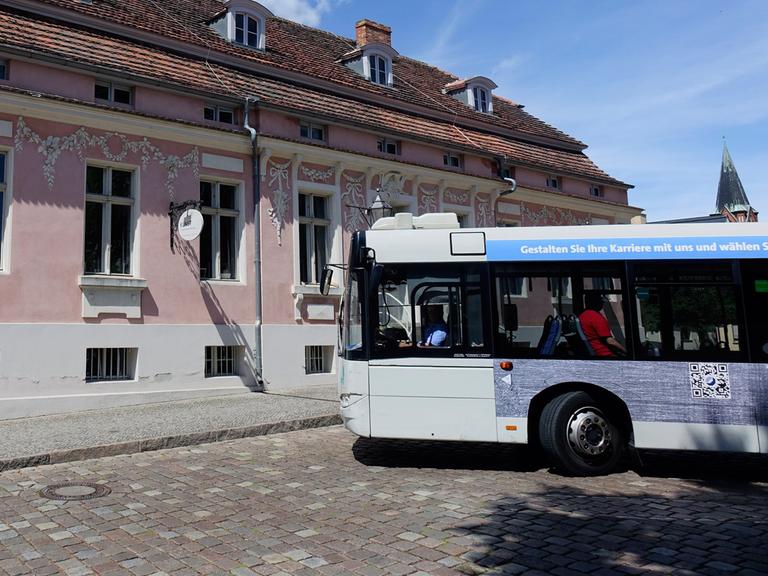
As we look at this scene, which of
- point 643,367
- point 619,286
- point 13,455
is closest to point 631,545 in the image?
point 643,367

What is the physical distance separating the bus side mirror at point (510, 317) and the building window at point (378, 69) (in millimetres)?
14554

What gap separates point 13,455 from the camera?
7.48 m

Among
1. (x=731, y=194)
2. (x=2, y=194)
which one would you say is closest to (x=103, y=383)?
(x=2, y=194)

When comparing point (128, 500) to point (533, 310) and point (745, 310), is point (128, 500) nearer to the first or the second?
point (533, 310)

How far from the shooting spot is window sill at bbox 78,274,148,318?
12.1 meters

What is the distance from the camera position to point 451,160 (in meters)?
19.5

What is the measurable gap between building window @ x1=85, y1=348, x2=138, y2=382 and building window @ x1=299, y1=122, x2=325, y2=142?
22.6ft

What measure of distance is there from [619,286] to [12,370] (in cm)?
1013

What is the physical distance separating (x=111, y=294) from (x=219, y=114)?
507 centimetres

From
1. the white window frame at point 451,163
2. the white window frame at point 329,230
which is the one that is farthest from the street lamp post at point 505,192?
the white window frame at point 329,230

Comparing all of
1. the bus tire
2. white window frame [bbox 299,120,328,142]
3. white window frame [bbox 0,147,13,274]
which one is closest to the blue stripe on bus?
the bus tire

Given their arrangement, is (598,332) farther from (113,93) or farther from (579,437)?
(113,93)

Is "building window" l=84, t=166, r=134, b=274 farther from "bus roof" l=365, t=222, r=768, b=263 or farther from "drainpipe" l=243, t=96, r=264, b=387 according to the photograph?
"bus roof" l=365, t=222, r=768, b=263

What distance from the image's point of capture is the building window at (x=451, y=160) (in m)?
19.3
